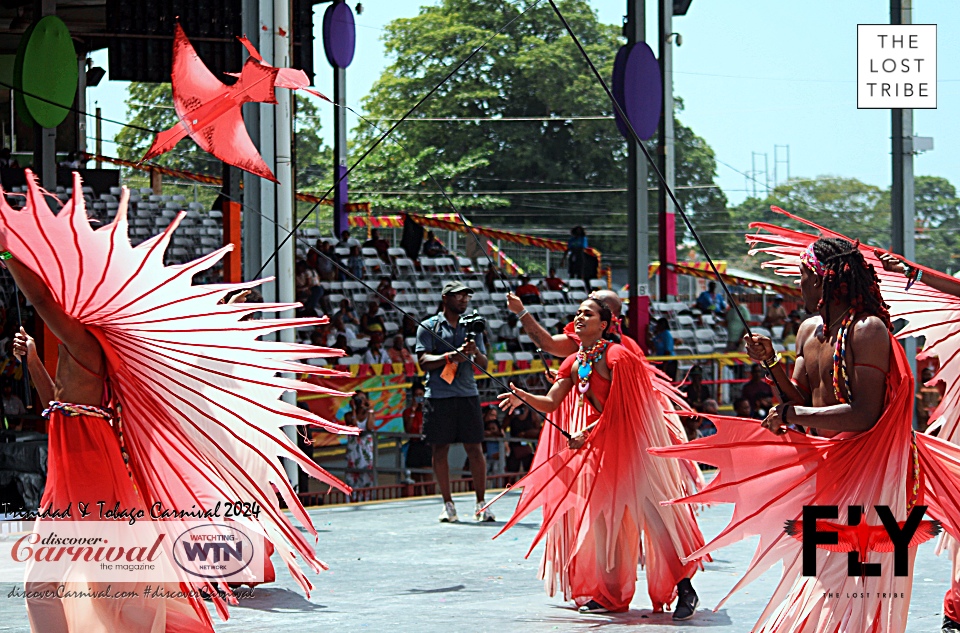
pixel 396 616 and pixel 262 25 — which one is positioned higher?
pixel 262 25

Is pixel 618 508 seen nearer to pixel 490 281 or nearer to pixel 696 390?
pixel 696 390

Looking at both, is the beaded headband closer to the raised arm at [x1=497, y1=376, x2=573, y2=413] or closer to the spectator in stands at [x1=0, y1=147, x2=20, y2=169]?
the raised arm at [x1=497, y1=376, x2=573, y2=413]

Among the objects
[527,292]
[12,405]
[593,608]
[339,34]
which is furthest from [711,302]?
[593,608]

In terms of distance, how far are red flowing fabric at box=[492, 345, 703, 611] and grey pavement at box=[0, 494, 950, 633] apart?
0.54 ft

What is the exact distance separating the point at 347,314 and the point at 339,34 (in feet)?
20.9

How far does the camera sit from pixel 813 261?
4680 millimetres

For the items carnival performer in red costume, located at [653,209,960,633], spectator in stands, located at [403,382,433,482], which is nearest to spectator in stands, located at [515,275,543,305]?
spectator in stands, located at [403,382,433,482]

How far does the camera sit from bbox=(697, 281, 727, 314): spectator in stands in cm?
2292

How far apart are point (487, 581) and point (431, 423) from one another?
2.80 m

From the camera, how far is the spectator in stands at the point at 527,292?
65.3 feet

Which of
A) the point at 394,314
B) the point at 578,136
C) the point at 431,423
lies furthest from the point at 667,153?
the point at 578,136

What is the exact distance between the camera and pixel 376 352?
15164mm

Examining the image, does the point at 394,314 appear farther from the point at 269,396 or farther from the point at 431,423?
the point at 269,396

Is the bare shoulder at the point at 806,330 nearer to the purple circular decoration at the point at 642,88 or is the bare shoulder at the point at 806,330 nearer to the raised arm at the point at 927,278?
the raised arm at the point at 927,278
